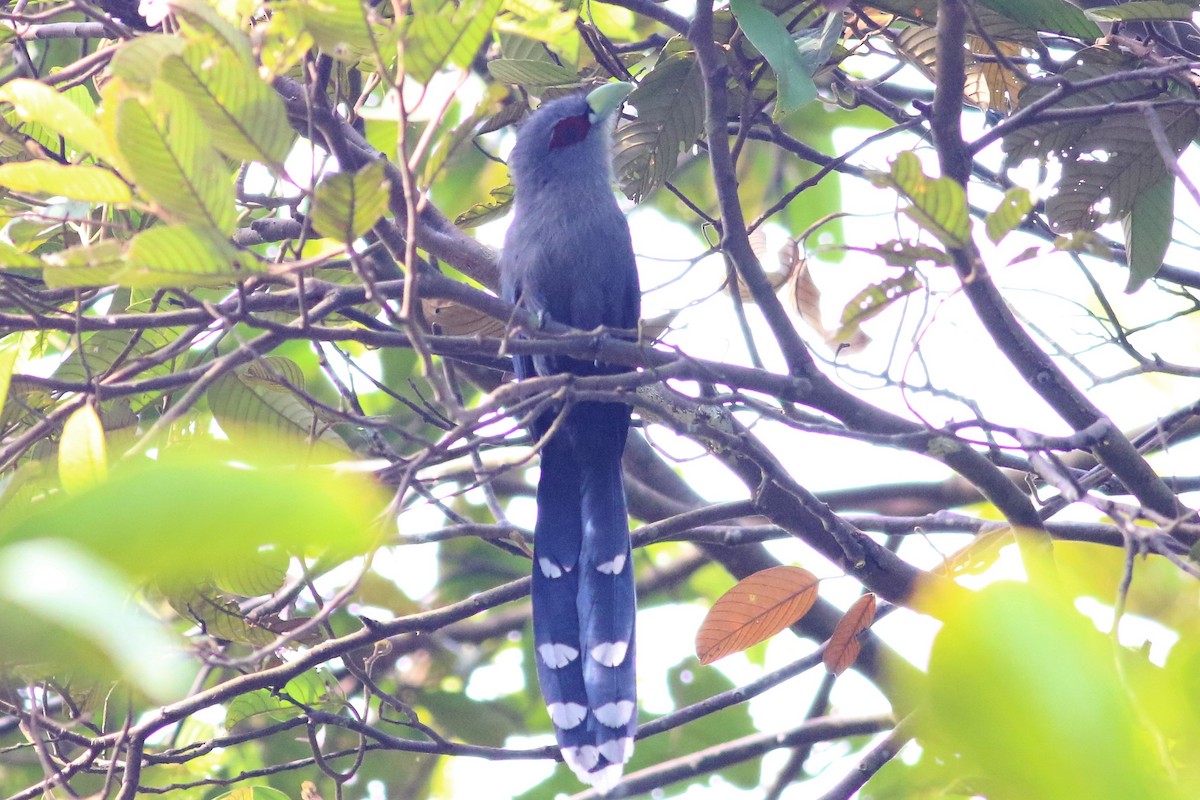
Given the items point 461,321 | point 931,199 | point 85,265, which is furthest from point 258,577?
point 931,199

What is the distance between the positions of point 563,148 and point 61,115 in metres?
2.45

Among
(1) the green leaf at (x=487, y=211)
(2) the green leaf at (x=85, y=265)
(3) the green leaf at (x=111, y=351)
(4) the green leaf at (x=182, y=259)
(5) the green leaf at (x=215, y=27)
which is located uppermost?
(1) the green leaf at (x=487, y=211)

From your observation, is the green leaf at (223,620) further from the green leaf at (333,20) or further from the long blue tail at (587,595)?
the green leaf at (333,20)

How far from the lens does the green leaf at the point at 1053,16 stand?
8.15 ft

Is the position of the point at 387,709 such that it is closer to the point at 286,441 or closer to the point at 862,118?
the point at 286,441

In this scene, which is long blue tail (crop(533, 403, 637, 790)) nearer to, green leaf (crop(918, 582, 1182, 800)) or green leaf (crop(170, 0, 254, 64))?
green leaf (crop(170, 0, 254, 64))

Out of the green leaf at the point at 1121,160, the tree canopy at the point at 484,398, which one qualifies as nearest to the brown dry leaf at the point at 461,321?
the tree canopy at the point at 484,398

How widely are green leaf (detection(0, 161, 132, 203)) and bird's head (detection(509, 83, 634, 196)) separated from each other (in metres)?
2.31

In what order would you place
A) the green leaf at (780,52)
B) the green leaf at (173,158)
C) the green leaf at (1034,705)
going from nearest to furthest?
the green leaf at (1034,705)
the green leaf at (173,158)
the green leaf at (780,52)

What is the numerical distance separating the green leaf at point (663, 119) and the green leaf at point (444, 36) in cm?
136

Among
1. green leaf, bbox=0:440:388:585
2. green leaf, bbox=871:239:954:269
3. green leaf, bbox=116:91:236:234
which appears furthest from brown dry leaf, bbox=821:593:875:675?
green leaf, bbox=0:440:388:585

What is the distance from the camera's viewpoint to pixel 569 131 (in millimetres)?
3910

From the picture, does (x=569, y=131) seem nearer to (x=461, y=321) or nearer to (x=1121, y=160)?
(x=461, y=321)

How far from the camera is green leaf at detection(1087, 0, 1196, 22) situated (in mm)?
2559
